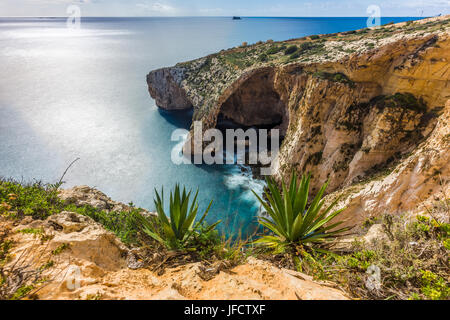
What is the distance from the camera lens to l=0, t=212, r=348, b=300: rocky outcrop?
202cm

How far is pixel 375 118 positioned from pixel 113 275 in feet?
35.8

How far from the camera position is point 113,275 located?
2389 millimetres

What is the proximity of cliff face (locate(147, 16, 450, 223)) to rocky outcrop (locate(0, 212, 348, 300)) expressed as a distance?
21.5 feet

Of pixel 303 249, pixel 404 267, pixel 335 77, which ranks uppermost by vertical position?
pixel 335 77

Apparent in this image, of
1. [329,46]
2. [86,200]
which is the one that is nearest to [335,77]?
[329,46]

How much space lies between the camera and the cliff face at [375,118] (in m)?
7.59

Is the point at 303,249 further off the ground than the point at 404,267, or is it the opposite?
the point at 404,267

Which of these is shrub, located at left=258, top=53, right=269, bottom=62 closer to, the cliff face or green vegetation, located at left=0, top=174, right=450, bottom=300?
the cliff face

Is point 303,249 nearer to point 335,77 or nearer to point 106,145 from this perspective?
point 335,77

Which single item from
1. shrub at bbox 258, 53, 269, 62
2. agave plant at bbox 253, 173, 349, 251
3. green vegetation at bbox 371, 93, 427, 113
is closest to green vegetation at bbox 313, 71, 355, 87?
green vegetation at bbox 371, 93, 427, 113
